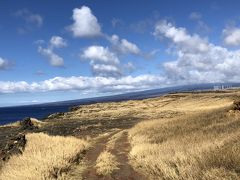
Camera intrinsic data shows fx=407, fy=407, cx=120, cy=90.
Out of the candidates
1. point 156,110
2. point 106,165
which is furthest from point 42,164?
point 156,110

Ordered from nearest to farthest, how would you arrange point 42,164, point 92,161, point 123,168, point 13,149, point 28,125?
point 42,164 < point 123,168 < point 92,161 < point 13,149 < point 28,125

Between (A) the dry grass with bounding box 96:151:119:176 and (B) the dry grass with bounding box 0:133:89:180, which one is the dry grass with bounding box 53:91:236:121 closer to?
(B) the dry grass with bounding box 0:133:89:180

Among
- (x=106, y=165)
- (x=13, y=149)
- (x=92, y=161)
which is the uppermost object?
(x=13, y=149)

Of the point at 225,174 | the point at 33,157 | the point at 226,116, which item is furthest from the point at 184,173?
the point at 226,116

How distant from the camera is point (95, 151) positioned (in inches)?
1027

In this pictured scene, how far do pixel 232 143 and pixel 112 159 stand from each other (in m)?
7.38

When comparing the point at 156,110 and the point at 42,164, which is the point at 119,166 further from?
the point at 156,110

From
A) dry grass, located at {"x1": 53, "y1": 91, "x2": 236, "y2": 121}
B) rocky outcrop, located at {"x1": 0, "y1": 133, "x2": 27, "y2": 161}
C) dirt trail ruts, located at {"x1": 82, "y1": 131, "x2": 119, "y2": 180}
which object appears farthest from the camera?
dry grass, located at {"x1": 53, "y1": 91, "x2": 236, "y2": 121}

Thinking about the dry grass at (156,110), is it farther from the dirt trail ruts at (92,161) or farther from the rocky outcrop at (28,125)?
the dirt trail ruts at (92,161)

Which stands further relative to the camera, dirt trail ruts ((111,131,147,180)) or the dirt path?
the dirt path

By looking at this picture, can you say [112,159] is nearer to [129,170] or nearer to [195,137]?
[129,170]

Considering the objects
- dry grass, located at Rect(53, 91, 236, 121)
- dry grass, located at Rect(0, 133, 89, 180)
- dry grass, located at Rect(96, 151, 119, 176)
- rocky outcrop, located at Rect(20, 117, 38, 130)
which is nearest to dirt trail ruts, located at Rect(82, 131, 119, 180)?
dry grass, located at Rect(96, 151, 119, 176)

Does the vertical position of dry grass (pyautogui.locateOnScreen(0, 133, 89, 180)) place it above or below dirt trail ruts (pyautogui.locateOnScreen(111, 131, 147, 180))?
above

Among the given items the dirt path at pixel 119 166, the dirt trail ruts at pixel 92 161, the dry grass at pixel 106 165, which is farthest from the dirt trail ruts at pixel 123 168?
the dirt trail ruts at pixel 92 161
